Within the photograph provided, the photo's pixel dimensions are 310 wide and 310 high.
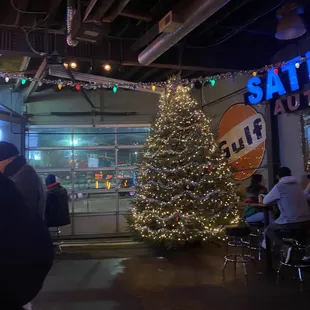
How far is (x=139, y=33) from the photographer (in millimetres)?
6570

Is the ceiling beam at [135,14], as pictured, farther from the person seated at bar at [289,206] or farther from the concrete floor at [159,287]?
the concrete floor at [159,287]

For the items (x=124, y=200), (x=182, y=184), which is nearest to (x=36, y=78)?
(x=182, y=184)

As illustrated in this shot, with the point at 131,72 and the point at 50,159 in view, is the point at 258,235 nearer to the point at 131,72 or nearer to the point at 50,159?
the point at 131,72

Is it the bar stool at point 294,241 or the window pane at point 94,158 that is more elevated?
the window pane at point 94,158

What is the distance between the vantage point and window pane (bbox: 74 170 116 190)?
946cm

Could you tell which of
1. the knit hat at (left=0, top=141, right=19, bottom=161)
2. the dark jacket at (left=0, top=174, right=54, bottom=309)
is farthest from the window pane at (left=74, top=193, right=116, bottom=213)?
the dark jacket at (left=0, top=174, right=54, bottom=309)

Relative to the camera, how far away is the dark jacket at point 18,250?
45.8 inches

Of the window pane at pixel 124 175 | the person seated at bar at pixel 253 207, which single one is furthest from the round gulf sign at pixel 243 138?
the window pane at pixel 124 175

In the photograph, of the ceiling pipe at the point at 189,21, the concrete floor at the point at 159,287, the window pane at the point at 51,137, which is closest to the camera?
the ceiling pipe at the point at 189,21

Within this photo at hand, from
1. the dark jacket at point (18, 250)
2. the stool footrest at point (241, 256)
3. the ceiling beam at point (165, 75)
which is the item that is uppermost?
the ceiling beam at point (165, 75)

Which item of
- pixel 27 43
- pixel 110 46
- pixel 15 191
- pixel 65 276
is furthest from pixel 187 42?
pixel 15 191

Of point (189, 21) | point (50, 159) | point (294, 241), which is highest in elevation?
point (189, 21)

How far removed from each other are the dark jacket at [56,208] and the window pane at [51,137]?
2.99 metres

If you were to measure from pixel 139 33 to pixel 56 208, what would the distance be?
134 inches
